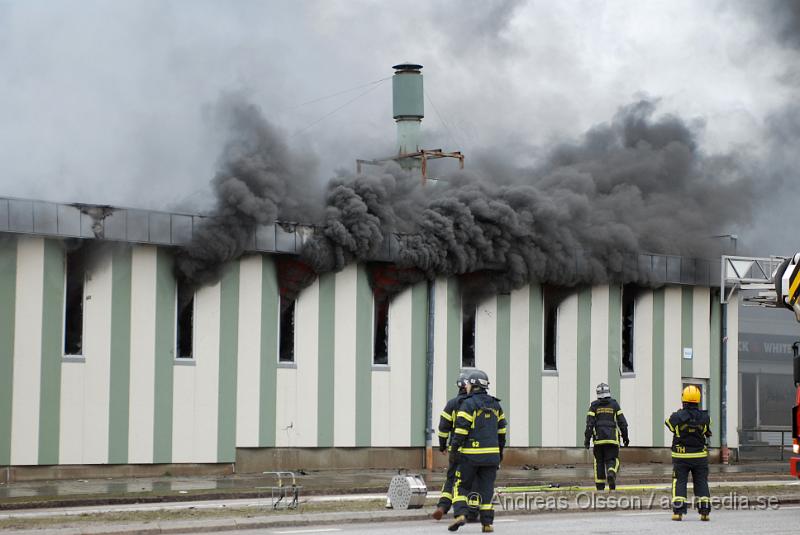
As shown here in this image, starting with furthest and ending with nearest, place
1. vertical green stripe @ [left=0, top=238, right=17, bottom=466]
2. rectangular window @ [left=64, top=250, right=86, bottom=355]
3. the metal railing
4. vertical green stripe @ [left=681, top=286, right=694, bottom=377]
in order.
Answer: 1. the metal railing
2. vertical green stripe @ [left=681, top=286, right=694, bottom=377]
3. rectangular window @ [left=64, top=250, right=86, bottom=355]
4. vertical green stripe @ [left=0, top=238, right=17, bottom=466]

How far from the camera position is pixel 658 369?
94.2ft

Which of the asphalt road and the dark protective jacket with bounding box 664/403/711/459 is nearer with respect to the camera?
the asphalt road

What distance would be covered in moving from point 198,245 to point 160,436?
331 cm

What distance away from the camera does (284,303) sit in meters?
23.9

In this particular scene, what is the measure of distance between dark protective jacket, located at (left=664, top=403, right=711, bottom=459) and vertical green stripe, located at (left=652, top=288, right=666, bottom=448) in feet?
46.3

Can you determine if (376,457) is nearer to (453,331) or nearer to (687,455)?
(453,331)

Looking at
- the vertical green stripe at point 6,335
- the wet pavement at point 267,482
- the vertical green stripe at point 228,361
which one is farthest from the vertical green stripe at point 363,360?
the vertical green stripe at point 6,335

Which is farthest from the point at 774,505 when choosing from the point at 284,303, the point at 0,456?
the point at 0,456

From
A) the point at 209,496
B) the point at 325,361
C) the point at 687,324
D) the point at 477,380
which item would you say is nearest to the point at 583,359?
the point at 687,324

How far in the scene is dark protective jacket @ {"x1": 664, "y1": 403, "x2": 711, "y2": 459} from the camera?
14.6 m

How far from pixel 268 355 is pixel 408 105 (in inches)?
660

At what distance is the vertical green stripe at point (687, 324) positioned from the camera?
29094 millimetres

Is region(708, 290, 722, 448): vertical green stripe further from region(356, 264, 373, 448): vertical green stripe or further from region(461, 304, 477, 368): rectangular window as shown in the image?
region(356, 264, 373, 448): vertical green stripe

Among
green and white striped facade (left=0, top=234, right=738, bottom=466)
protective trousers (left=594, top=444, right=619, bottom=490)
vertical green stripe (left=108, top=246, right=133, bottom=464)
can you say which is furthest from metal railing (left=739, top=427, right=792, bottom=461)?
vertical green stripe (left=108, top=246, right=133, bottom=464)
